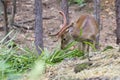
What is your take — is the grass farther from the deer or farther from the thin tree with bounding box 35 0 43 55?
the thin tree with bounding box 35 0 43 55

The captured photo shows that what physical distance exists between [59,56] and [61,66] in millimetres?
1514

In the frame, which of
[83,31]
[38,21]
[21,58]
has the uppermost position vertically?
[83,31]

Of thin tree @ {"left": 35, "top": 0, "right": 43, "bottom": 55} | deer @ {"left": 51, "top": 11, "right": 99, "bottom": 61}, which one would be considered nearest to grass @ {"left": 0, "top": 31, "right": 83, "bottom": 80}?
deer @ {"left": 51, "top": 11, "right": 99, "bottom": 61}

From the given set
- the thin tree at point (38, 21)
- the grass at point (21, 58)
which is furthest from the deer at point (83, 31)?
the thin tree at point (38, 21)

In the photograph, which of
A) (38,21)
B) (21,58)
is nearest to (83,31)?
(21,58)

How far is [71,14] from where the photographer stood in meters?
21.6

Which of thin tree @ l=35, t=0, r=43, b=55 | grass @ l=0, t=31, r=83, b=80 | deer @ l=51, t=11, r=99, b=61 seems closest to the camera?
grass @ l=0, t=31, r=83, b=80

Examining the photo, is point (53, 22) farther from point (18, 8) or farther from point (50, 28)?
point (18, 8)

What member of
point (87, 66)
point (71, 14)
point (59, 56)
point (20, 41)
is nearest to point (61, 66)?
point (87, 66)

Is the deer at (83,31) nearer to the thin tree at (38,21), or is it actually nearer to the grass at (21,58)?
the grass at (21,58)

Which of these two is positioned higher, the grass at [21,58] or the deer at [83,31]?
the deer at [83,31]

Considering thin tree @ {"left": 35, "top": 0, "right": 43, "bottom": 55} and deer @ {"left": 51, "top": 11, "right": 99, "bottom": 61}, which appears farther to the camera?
thin tree @ {"left": 35, "top": 0, "right": 43, "bottom": 55}

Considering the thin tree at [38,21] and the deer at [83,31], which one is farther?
the thin tree at [38,21]

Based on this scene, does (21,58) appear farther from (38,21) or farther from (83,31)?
(38,21)
